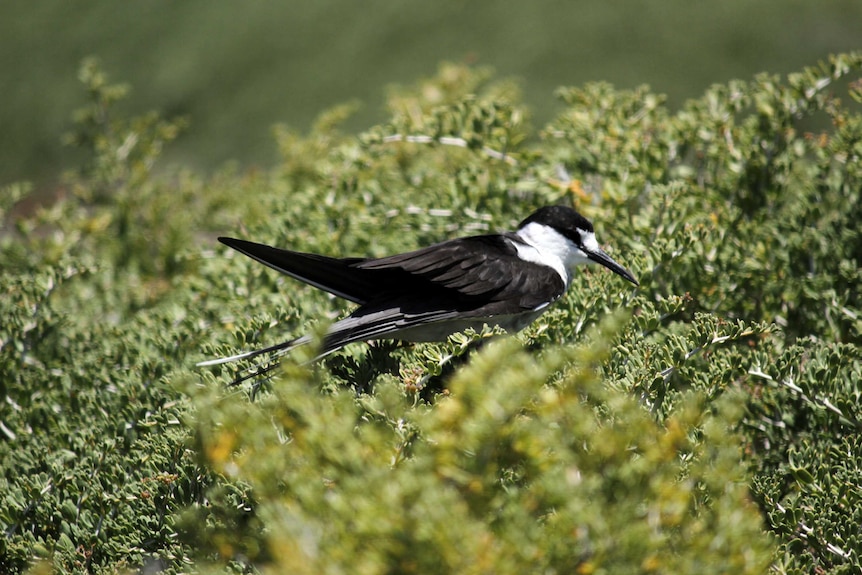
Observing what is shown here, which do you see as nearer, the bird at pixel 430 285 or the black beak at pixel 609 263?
the bird at pixel 430 285

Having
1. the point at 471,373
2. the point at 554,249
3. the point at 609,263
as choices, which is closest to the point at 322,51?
the point at 554,249

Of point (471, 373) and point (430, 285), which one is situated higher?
point (471, 373)

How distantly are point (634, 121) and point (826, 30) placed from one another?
1007 centimetres

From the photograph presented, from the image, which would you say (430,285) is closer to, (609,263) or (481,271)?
(481,271)

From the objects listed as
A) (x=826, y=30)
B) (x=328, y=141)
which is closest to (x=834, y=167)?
(x=328, y=141)

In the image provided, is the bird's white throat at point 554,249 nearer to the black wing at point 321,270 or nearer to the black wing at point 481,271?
the black wing at point 481,271

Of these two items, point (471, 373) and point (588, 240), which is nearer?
point (471, 373)

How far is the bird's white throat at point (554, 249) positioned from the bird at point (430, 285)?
0.09ft

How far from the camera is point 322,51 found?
15578 millimetres

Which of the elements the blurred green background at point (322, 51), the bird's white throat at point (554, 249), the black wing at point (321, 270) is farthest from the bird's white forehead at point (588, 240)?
the blurred green background at point (322, 51)

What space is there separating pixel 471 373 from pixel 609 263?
6.84ft

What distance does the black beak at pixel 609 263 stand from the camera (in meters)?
3.84

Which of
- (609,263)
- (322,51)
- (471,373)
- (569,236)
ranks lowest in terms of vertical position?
(609,263)

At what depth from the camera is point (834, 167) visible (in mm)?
4742
